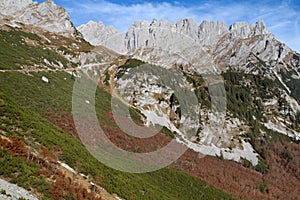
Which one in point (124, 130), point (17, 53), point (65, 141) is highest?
point (17, 53)

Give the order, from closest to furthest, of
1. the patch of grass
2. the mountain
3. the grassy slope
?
the mountain < the grassy slope < the patch of grass

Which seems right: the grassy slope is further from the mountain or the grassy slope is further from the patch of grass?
the patch of grass

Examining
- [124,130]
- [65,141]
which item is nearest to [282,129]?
[124,130]

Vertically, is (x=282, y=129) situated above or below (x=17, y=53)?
above

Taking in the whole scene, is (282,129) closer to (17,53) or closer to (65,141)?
(17,53)

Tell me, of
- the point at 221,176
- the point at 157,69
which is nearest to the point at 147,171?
the point at 221,176

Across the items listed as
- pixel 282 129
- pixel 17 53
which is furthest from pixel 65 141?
pixel 282 129

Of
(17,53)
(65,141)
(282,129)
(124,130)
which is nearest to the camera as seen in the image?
(65,141)

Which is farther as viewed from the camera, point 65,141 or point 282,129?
point 282,129

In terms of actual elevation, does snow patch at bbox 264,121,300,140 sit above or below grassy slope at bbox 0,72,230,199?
above

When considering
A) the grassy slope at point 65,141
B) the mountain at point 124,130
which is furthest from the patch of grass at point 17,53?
the grassy slope at point 65,141

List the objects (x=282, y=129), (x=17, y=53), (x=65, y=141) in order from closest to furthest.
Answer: (x=65, y=141) < (x=17, y=53) < (x=282, y=129)

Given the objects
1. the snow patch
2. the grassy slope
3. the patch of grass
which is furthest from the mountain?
the snow patch

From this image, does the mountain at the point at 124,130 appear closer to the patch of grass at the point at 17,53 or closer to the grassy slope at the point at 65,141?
the grassy slope at the point at 65,141
